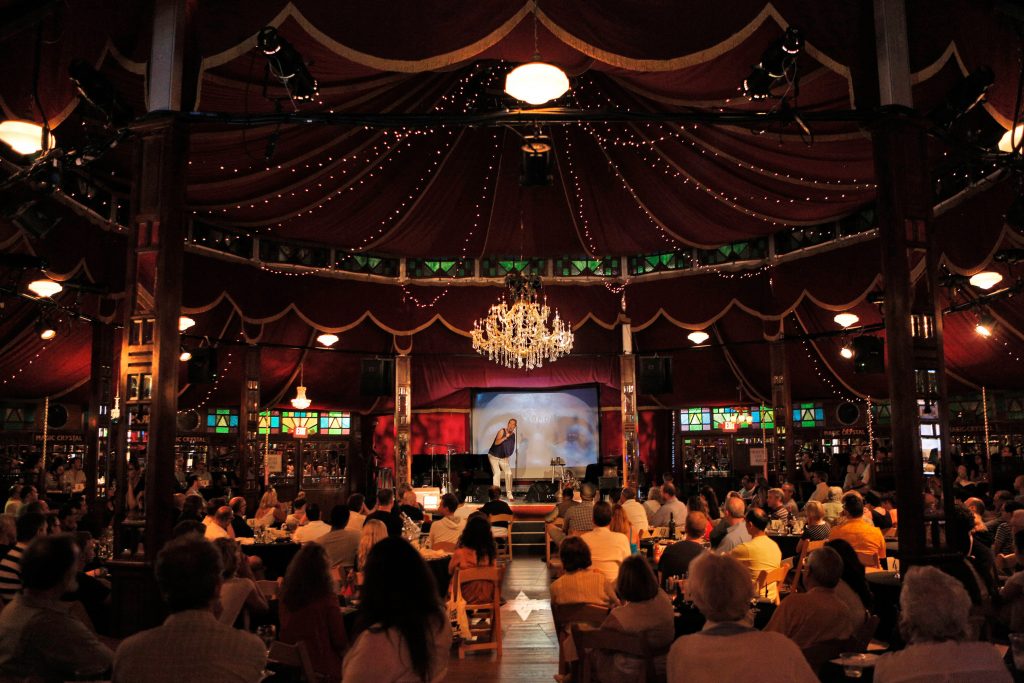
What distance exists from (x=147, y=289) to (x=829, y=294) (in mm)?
10975

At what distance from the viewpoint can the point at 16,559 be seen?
496 centimetres

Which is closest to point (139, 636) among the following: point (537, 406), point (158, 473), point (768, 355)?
point (158, 473)

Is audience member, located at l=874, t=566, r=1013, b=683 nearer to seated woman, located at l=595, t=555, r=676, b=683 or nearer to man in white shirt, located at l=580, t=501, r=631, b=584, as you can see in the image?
seated woman, located at l=595, t=555, r=676, b=683

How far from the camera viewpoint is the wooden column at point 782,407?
49.3 feet

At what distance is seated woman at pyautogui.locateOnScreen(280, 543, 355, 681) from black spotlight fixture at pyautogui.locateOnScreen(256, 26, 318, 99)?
3.82 metres

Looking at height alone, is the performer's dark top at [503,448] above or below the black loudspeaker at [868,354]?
below

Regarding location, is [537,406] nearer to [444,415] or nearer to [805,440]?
[444,415]

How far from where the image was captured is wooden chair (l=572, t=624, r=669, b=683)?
12.1 feet

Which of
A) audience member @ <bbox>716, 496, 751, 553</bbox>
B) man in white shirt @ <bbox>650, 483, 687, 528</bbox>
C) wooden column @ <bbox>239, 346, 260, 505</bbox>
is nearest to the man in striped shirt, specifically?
audience member @ <bbox>716, 496, 751, 553</bbox>

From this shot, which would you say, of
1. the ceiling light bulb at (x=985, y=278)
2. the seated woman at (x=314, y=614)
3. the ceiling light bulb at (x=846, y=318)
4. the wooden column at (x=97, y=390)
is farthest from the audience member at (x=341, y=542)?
the ceiling light bulb at (x=846, y=318)

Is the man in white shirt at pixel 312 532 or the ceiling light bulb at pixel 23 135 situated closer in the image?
the ceiling light bulb at pixel 23 135

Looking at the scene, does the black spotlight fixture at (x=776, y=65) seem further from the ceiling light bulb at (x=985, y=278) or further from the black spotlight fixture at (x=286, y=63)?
the ceiling light bulb at (x=985, y=278)

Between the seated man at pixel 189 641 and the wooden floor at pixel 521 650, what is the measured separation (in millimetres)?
3821

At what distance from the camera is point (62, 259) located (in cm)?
1054
